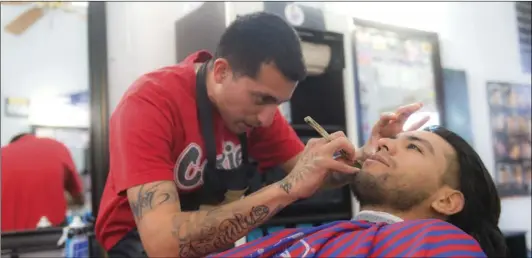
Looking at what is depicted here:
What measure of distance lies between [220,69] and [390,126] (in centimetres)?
52

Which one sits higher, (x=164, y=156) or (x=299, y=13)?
(x=299, y=13)

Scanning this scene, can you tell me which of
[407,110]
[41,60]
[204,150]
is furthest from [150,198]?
[41,60]

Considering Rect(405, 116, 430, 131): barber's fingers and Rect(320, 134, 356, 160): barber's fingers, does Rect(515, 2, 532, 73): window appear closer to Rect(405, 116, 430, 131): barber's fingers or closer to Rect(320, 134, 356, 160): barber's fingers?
Rect(405, 116, 430, 131): barber's fingers

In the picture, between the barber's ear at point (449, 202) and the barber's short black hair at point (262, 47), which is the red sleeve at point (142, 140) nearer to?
the barber's short black hair at point (262, 47)

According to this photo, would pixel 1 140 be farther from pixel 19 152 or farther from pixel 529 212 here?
pixel 529 212

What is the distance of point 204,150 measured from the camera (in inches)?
56.2

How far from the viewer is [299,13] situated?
7.20ft

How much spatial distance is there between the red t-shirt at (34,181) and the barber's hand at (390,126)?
4.05 ft

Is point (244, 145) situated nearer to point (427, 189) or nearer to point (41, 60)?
point (427, 189)

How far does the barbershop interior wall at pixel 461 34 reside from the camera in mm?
2344

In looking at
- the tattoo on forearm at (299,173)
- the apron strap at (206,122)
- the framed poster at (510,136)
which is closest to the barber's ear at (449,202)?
the tattoo on forearm at (299,173)

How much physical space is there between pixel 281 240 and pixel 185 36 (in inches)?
54.5

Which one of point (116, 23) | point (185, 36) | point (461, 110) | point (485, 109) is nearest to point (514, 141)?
point (485, 109)

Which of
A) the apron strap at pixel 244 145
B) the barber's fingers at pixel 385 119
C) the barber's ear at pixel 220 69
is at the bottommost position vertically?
the apron strap at pixel 244 145
